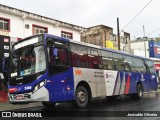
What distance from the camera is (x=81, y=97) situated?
1255 cm

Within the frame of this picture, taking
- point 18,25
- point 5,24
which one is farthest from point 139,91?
point 5,24

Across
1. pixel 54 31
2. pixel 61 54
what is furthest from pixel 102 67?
pixel 54 31

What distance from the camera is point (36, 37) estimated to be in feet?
37.3

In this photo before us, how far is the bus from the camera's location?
10.6 m

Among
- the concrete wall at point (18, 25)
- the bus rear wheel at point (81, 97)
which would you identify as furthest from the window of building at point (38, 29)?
the bus rear wheel at point (81, 97)

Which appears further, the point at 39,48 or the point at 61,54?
the point at 61,54

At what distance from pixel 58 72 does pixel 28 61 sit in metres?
1.29

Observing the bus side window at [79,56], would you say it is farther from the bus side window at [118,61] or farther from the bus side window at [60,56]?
the bus side window at [118,61]

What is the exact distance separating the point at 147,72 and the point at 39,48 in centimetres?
1222

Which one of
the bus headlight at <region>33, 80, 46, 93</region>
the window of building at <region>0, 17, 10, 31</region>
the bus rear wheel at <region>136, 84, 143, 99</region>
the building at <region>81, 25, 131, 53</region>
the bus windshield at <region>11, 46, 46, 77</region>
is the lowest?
the bus rear wheel at <region>136, 84, 143, 99</region>

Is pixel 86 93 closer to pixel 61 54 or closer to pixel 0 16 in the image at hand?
pixel 61 54

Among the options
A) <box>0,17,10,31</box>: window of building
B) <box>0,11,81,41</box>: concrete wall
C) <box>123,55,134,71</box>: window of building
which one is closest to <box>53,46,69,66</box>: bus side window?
<box>123,55,134,71</box>: window of building

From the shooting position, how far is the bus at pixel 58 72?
1061 centimetres

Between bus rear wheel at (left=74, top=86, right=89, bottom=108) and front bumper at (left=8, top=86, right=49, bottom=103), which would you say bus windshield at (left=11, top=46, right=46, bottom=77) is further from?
bus rear wheel at (left=74, top=86, right=89, bottom=108)
